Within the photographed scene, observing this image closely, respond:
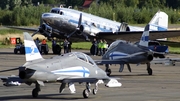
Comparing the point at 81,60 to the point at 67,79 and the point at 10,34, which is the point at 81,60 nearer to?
the point at 67,79

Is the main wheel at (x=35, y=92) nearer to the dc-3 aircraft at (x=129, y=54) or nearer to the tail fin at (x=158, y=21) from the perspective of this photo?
the dc-3 aircraft at (x=129, y=54)

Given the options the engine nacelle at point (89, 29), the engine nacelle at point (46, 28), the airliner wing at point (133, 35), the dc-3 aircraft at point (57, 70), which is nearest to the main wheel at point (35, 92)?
the dc-3 aircraft at point (57, 70)

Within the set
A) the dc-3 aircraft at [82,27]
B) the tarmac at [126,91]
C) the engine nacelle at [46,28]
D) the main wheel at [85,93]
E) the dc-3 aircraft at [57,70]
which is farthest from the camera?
the engine nacelle at [46,28]

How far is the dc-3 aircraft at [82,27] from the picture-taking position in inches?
2167

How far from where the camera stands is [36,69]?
21.5 meters

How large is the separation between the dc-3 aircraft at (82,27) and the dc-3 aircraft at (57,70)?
31.0 metres

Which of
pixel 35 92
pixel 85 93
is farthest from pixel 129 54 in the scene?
pixel 35 92

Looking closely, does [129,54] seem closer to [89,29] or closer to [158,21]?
[89,29]

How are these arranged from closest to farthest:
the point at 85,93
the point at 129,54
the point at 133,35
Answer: the point at 85,93 → the point at 129,54 → the point at 133,35

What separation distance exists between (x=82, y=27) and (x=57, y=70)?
1285 inches

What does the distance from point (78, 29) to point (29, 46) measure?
32.7m

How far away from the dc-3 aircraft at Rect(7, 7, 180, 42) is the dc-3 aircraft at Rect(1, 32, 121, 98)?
31.0 metres

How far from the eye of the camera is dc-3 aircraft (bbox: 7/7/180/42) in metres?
55.0

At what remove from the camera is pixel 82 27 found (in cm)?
5506
